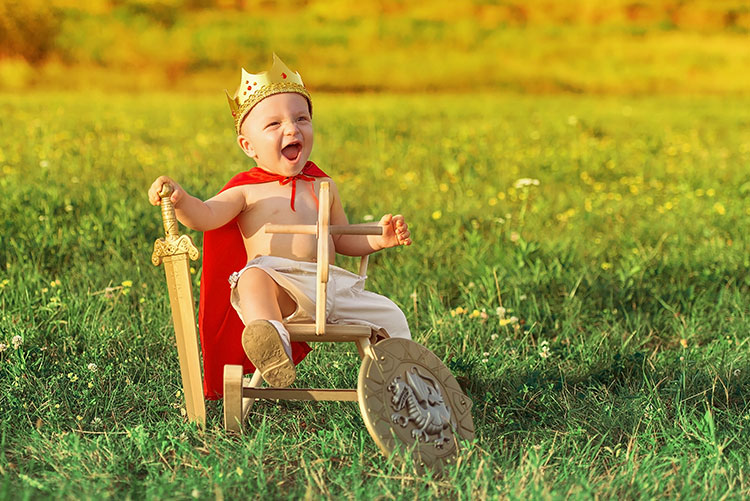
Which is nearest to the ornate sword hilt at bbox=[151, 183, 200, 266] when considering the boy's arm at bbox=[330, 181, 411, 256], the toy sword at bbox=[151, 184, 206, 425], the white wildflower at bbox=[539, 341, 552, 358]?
the toy sword at bbox=[151, 184, 206, 425]

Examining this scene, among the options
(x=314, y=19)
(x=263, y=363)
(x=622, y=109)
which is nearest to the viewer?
(x=263, y=363)

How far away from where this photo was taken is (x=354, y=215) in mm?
5273

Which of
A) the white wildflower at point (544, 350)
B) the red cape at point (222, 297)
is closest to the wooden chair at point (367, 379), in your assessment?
the red cape at point (222, 297)

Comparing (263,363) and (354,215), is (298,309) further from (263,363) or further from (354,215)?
(354,215)

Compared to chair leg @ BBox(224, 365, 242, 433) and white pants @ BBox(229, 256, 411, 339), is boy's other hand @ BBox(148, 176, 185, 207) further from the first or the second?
chair leg @ BBox(224, 365, 242, 433)

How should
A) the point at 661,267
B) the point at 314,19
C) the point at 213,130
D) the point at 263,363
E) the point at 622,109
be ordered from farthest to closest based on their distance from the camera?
the point at 314,19 < the point at 622,109 < the point at 213,130 < the point at 661,267 < the point at 263,363

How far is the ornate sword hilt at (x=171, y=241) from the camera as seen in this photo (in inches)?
103

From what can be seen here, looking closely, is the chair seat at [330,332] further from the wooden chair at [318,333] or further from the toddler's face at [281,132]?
the toddler's face at [281,132]

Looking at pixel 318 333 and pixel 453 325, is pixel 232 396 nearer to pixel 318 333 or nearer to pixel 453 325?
pixel 318 333

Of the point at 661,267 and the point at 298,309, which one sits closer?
the point at 298,309

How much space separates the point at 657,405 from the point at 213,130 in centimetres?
627

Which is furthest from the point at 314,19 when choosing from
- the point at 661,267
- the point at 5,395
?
the point at 5,395

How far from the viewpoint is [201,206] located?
2725mm

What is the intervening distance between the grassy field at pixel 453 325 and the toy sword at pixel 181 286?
21 centimetres
